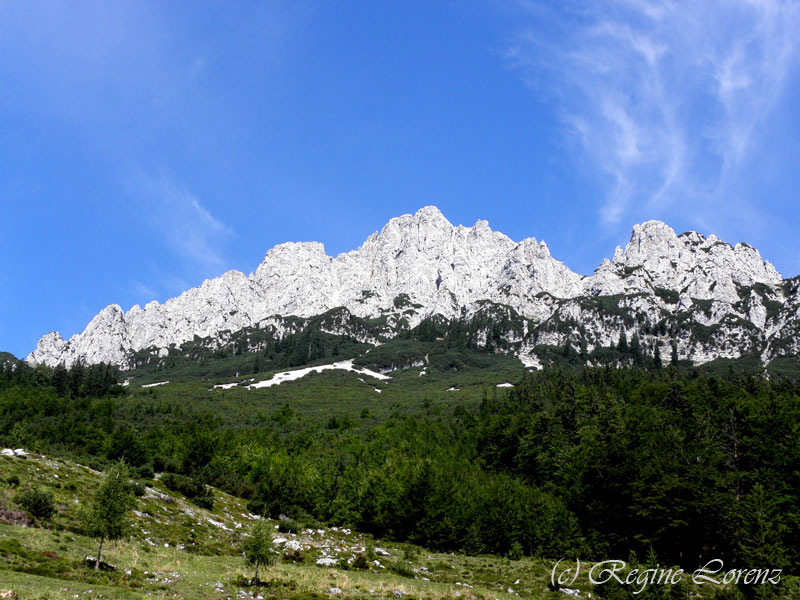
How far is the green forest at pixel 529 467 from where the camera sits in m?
59.8

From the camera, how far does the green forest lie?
2356 inches

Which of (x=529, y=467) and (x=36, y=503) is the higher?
(x=529, y=467)

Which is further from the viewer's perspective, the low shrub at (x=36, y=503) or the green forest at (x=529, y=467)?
the green forest at (x=529, y=467)

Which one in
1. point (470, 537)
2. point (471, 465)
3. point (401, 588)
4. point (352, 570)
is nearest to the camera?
point (401, 588)

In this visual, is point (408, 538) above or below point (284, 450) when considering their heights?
below

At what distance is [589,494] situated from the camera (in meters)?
75.2

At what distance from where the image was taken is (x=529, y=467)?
9912 centimetres

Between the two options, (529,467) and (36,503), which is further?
(529,467)

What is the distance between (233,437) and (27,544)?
→ 87129 millimetres

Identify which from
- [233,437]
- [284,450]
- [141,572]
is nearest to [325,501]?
[284,450]

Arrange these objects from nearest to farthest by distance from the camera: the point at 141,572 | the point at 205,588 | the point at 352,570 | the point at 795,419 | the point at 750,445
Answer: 1. the point at 205,588
2. the point at 141,572
3. the point at 352,570
4. the point at 750,445
5. the point at 795,419

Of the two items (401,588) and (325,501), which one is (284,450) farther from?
(401,588)

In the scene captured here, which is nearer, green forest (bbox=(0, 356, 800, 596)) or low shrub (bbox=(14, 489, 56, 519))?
low shrub (bbox=(14, 489, 56, 519))

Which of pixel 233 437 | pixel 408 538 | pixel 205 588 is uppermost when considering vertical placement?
pixel 233 437
